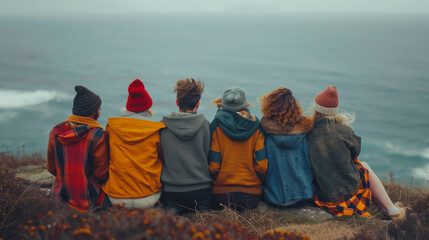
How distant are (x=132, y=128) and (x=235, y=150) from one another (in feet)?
3.60

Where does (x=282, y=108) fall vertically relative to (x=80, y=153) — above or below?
above

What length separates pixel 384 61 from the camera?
4444 inches

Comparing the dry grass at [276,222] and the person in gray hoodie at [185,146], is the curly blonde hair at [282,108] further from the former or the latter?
the dry grass at [276,222]

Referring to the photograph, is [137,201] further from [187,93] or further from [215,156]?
[187,93]

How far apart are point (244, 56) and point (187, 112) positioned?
13018 centimetres

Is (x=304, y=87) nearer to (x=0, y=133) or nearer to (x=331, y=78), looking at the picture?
(x=331, y=78)

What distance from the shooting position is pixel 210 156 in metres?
3.97

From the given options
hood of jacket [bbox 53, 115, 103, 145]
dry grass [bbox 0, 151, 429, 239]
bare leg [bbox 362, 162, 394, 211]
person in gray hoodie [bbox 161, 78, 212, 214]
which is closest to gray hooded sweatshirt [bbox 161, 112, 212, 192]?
person in gray hoodie [bbox 161, 78, 212, 214]

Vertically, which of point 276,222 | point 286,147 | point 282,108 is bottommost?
point 276,222

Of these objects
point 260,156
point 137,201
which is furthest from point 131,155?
point 260,156

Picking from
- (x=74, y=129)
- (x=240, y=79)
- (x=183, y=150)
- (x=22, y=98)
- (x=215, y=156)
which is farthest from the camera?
(x=240, y=79)

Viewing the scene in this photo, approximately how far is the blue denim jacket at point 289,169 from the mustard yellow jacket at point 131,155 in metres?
1.24

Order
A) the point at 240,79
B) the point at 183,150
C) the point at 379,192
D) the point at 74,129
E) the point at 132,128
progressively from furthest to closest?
the point at 240,79 < the point at 379,192 < the point at 183,150 < the point at 132,128 < the point at 74,129

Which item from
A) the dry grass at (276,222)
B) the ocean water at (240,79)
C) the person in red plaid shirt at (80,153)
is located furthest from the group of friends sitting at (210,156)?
the ocean water at (240,79)
